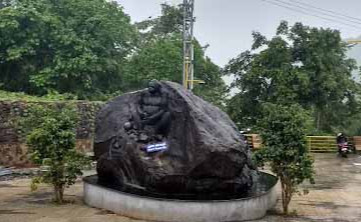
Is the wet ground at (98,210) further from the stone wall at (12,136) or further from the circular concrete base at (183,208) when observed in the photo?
the stone wall at (12,136)

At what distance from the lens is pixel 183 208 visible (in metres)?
8.07

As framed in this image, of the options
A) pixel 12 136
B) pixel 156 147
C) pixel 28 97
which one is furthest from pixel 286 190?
pixel 28 97

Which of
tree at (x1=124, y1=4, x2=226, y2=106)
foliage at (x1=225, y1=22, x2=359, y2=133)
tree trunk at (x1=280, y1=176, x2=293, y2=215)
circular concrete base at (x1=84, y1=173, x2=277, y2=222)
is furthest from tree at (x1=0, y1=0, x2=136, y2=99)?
tree trunk at (x1=280, y1=176, x2=293, y2=215)

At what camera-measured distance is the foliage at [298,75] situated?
20484 millimetres

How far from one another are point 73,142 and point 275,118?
Result: 12.2 ft

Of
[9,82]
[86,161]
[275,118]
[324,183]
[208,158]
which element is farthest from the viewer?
[9,82]

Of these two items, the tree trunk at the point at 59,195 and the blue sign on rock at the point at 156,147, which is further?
the tree trunk at the point at 59,195

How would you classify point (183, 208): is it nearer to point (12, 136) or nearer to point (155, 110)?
point (155, 110)

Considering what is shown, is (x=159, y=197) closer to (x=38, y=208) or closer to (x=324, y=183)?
(x=38, y=208)

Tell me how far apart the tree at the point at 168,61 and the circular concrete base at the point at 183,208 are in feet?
57.4

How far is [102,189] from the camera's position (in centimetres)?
902

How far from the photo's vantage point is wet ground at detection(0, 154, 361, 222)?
8.46 m

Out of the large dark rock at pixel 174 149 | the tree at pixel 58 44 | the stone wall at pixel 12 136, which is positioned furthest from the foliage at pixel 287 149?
the tree at pixel 58 44

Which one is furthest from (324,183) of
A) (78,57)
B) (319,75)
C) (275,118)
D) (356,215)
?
(78,57)
